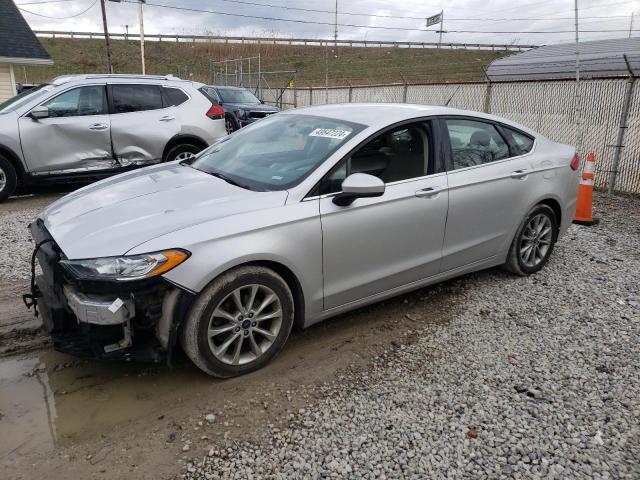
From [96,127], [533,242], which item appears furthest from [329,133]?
[96,127]

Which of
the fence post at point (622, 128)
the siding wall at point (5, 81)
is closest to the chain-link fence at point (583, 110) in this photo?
the fence post at point (622, 128)

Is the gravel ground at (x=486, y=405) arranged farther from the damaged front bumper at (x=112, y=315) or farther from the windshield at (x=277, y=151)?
the windshield at (x=277, y=151)

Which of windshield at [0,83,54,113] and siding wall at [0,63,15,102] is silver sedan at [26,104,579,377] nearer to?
windshield at [0,83,54,113]

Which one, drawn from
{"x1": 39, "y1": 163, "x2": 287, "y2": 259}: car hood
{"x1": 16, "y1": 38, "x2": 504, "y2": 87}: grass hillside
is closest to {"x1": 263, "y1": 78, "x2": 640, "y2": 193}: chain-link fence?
{"x1": 39, "y1": 163, "x2": 287, "y2": 259}: car hood

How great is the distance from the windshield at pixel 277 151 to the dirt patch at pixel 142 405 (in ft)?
3.96

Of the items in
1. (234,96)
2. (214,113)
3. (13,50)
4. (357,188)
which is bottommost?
(357,188)

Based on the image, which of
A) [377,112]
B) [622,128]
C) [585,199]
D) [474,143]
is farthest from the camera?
[622,128]

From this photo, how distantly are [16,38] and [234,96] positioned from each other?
27.2ft

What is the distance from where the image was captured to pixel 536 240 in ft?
15.8

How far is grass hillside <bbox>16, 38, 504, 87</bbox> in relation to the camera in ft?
160

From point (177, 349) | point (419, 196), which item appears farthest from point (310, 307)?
point (419, 196)

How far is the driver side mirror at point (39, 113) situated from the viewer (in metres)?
7.14

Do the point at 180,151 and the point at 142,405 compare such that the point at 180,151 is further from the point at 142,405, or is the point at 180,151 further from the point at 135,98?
the point at 142,405

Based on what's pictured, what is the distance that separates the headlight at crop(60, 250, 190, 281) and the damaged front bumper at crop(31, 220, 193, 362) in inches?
1.3
